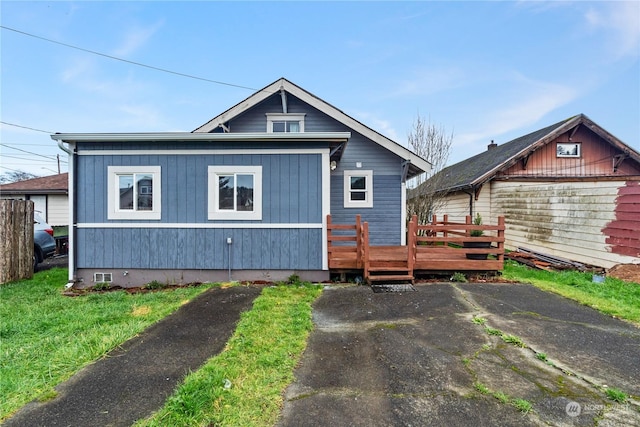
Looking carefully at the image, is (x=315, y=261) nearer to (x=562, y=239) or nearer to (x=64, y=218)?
(x=562, y=239)

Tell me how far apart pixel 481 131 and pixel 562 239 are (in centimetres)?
1271

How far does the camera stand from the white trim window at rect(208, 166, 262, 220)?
6.32 meters

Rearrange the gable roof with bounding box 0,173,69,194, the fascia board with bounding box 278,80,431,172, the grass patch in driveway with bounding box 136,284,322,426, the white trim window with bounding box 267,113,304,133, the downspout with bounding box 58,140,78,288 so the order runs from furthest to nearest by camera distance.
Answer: the gable roof with bounding box 0,173,69,194 < the white trim window with bounding box 267,113,304,133 < the fascia board with bounding box 278,80,431,172 < the downspout with bounding box 58,140,78,288 < the grass patch in driveway with bounding box 136,284,322,426

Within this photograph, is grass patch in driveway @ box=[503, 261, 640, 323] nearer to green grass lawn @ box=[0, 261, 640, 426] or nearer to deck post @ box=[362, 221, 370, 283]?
green grass lawn @ box=[0, 261, 640, 426]

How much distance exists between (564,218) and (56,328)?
38.9ft

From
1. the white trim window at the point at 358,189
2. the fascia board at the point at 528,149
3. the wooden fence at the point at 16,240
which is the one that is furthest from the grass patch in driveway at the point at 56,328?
the fascia board at the point at 528,149

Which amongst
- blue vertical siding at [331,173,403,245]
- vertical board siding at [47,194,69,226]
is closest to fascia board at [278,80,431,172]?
Result: blue vertical siding at [331,173,403,245]

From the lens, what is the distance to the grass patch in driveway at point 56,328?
8.83 ft

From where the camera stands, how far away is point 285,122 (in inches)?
386

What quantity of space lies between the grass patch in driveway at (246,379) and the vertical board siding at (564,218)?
8.11m

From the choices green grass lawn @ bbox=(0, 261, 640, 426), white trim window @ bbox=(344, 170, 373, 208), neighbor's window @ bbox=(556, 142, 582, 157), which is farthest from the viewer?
neighbor's window @ bbox=(556, 142, 582, 157)

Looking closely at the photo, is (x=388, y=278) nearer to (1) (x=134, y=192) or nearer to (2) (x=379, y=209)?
(2) (x=379, y=209)

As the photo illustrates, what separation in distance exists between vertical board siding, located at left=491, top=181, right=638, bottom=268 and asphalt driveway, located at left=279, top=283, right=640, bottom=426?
401cm

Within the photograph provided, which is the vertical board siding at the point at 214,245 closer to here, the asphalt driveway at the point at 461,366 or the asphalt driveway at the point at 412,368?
the asphalt driveway at the point at 412,368
